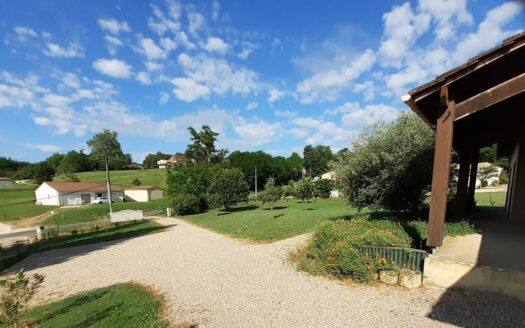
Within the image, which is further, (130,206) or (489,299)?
(130,206)

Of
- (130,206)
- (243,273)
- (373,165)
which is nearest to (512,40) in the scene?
(373,165)

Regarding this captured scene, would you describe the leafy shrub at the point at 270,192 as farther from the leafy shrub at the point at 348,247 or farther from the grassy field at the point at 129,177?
the grassy field at the point at 129,177

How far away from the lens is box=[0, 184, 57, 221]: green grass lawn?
3781cm

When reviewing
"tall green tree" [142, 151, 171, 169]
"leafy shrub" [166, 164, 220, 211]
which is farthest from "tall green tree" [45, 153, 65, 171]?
"leafy shrub" [166, 164, 220, 211]

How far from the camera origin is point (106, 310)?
21.7ft

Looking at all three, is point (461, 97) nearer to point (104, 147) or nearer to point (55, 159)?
point (104, 147)

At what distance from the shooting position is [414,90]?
5797mm

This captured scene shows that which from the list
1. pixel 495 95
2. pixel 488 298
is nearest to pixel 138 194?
pixel 488 298

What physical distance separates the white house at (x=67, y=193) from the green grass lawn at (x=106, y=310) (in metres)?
47.8

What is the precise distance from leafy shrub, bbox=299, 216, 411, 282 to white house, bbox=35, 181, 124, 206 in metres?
52.1

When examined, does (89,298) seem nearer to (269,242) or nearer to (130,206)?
(269,242)

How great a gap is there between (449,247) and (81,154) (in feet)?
340

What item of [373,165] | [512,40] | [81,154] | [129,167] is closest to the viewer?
[512,40]

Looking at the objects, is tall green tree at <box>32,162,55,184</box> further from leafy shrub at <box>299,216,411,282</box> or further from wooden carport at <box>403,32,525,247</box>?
wooden carport at <box>403,32,525,247</box>
